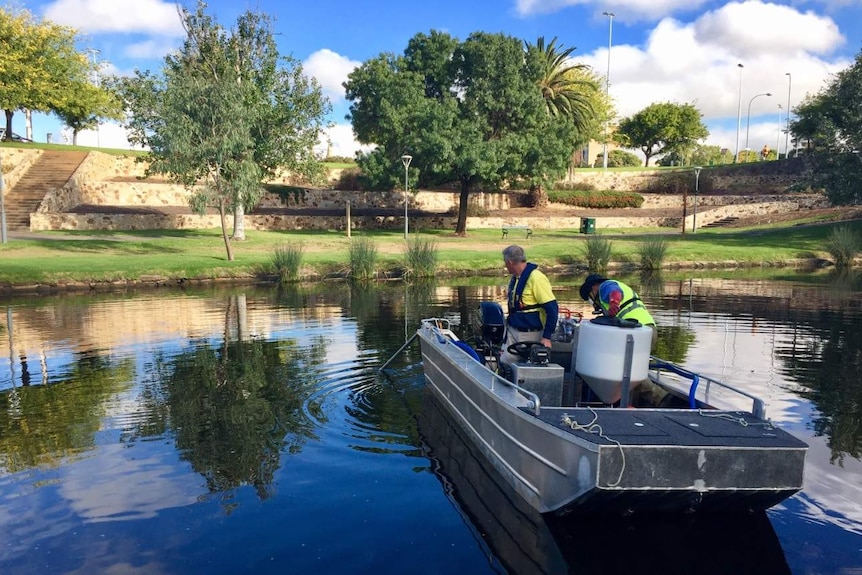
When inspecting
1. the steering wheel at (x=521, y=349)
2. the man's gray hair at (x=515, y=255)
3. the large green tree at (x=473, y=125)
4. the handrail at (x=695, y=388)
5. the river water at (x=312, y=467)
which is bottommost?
the river water at (x=312, y=467)

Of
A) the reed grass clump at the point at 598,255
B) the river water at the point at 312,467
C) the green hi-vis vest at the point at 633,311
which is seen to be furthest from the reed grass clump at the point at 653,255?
the green hi-vis vest at the point at 633,311

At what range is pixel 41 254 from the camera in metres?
24.4

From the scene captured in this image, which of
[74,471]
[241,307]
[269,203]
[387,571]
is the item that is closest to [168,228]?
[269,203]

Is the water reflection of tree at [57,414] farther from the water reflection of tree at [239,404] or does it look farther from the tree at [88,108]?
the tree at [88,108]

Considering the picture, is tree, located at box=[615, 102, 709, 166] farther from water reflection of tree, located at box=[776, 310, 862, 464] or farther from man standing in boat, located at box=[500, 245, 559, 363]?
man standing in boat, located at box=[500, 245, 559, 363]

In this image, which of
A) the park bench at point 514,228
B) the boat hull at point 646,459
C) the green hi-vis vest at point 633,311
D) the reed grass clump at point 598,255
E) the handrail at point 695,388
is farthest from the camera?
the park bench at point 514,228

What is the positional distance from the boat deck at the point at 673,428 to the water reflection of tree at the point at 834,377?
8.10ft

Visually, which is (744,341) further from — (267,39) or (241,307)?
(267,39)

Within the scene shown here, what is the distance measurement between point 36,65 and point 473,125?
2776cm

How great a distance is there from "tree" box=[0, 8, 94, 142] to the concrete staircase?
360 cm

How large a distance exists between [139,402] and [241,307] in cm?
874

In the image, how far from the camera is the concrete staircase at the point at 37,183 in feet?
105

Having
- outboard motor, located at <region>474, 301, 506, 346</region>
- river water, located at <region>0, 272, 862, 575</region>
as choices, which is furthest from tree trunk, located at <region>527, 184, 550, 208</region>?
outboard motor, located at <region>474, 301, 506, 346</region>

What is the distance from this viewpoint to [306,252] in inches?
1070
